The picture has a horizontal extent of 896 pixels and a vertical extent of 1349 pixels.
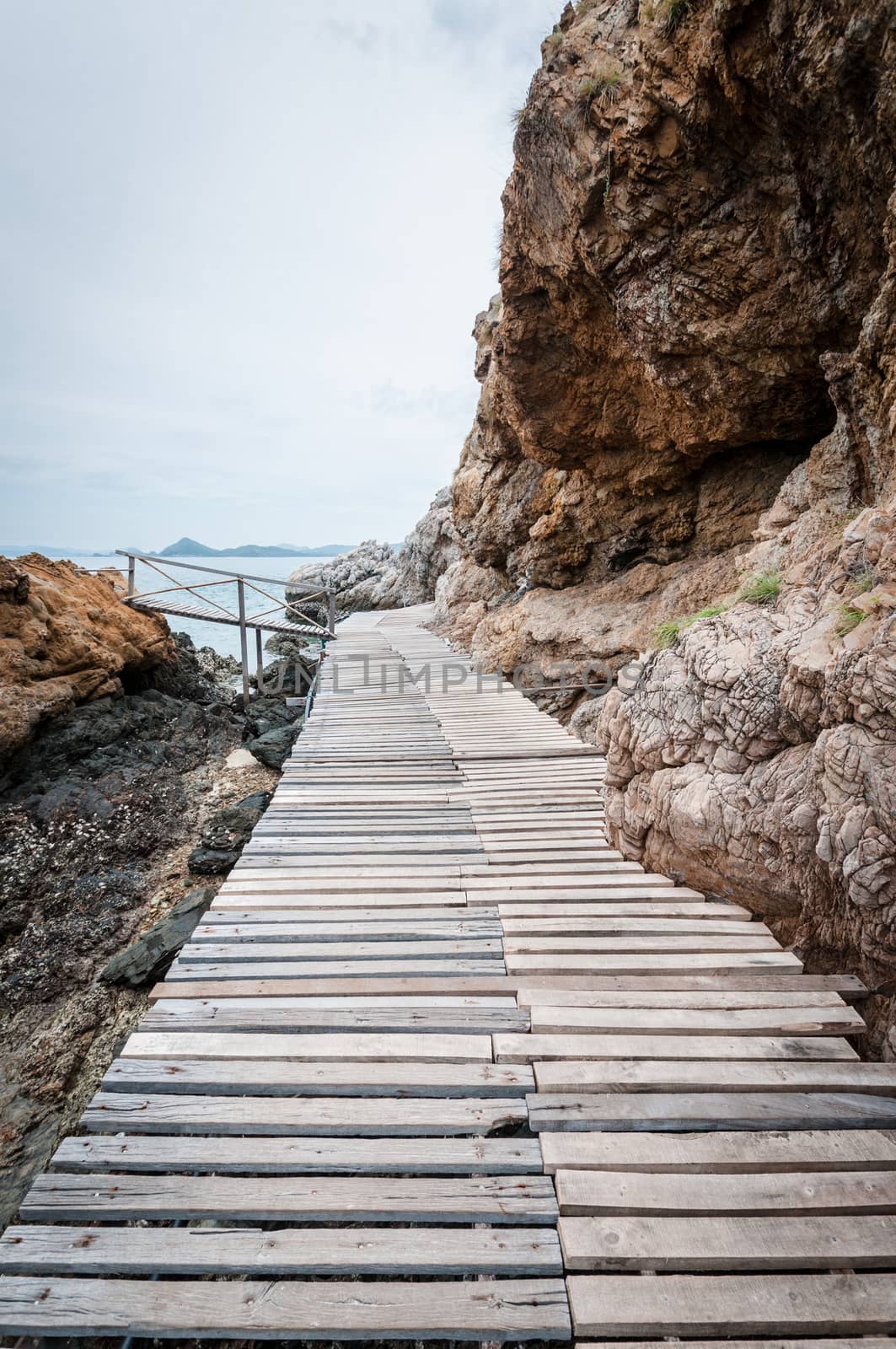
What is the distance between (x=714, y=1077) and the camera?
244 cm

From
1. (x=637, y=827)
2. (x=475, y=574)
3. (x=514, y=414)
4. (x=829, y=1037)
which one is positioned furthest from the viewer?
(x=475, y=574)

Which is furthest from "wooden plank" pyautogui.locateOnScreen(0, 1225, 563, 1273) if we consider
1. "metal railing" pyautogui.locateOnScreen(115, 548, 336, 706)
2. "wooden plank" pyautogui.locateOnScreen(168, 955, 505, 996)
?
"metal railing" pyautogui.locateOnScreen(115, 548, 336, 706)

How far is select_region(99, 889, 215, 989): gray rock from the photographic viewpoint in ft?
19.0

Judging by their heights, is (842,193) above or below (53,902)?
above

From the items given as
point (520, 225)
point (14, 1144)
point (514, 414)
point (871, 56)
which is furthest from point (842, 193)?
point (14, 1144)

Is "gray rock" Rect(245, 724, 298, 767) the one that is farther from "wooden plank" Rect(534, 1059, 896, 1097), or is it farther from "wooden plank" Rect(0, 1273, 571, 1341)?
"wooden plank" Rect(0, 1273, 571, 1341)

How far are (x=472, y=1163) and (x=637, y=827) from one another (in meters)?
2.47

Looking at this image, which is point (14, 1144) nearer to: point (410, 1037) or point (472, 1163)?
point (410, 1037)

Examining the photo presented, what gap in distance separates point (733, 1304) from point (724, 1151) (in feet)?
1.50

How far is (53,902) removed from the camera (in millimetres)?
6883

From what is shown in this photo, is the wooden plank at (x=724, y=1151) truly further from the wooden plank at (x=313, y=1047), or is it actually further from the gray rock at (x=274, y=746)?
the gray rock at (x=274, y=746)

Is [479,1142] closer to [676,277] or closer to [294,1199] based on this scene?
[294,1199]

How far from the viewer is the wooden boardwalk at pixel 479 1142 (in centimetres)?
178

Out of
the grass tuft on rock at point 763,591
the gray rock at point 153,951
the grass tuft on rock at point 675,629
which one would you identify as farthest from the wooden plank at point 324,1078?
the gray rock at point 153,951
